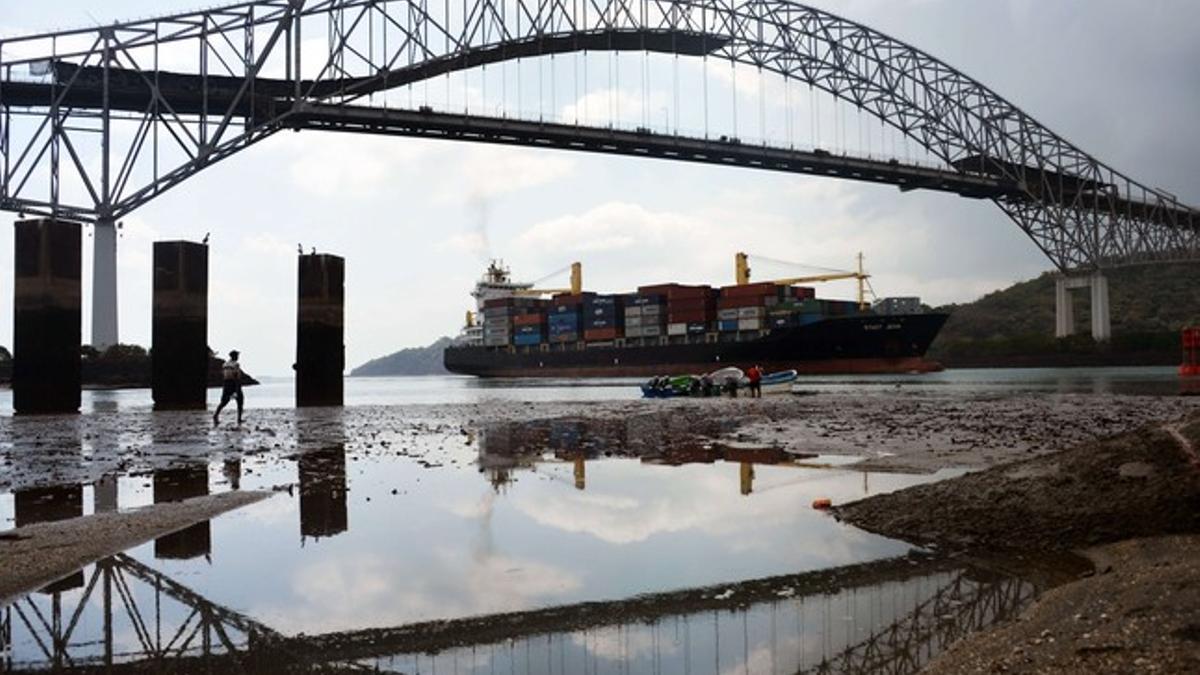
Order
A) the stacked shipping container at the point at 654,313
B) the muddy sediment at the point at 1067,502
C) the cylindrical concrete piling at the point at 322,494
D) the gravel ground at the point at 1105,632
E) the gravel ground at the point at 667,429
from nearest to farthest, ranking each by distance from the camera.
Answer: the gravel ground at the point at 1105,632 < the muddy sediment at the point at 1067,502 < the cylindrical concrete piling at the point at 322,494 < the gravel ground at the point at 667,429 < the stacked shipping container at the point at 654,313

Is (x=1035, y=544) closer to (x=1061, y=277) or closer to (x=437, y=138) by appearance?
(x=437, y=138)

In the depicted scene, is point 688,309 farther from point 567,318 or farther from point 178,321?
point 178,321

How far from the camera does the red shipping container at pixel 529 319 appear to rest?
11212 centimetres

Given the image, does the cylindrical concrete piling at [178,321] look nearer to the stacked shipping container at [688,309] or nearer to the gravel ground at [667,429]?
the gravel ground at [667,429]

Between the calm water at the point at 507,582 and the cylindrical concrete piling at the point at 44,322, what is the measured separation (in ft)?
80.8

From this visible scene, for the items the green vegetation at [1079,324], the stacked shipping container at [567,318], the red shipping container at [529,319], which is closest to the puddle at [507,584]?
the stacked shipping container at [567,318]

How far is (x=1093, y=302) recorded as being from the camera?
10294cm

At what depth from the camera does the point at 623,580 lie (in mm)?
7379

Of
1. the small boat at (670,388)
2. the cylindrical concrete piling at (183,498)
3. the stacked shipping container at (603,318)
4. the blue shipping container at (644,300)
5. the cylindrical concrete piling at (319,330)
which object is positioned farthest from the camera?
the stacked shipping container at (603,318)

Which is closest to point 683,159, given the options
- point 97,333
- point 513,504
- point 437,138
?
point 437,138

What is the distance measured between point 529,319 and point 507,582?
106191 millimetres

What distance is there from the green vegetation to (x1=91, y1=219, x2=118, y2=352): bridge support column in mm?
94248

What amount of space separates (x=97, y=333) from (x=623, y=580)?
191ft

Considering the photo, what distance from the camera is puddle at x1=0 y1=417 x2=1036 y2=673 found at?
5.64 metres
